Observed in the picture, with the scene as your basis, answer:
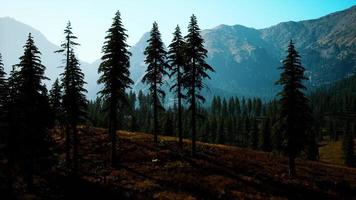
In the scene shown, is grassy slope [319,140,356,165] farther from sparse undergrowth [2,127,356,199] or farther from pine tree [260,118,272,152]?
sparse undergrowth [2,127,356,199]

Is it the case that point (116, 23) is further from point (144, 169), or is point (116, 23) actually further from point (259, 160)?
point (259, 160)

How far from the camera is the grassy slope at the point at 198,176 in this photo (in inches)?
1396

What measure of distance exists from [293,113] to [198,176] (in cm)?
1465

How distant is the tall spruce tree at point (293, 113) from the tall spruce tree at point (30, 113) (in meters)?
27.4

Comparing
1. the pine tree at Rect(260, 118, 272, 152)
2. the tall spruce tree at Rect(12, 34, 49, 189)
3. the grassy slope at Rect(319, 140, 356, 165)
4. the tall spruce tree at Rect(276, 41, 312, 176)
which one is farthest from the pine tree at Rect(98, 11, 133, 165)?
the grassy slope at Rect(319, 140, 356, 165)

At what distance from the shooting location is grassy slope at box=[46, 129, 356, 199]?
1396 inches

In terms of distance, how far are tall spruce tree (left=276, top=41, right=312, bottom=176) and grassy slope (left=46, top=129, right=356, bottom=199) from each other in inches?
141

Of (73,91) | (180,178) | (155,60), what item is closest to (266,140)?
(155,60)

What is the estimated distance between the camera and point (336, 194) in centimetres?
3850

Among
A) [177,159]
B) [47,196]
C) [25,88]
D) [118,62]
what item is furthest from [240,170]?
[25,88]

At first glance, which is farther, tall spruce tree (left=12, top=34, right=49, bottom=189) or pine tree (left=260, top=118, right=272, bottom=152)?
pine tree (left=260, top=118, right=272, bottom=152)

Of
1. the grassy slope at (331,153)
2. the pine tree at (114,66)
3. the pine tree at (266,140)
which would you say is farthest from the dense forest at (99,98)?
the grassy slope at (331,153)

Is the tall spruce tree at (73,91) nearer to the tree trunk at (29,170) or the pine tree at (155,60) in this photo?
the tree trunk at (29,170)

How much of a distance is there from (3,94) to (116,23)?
14396 mm
